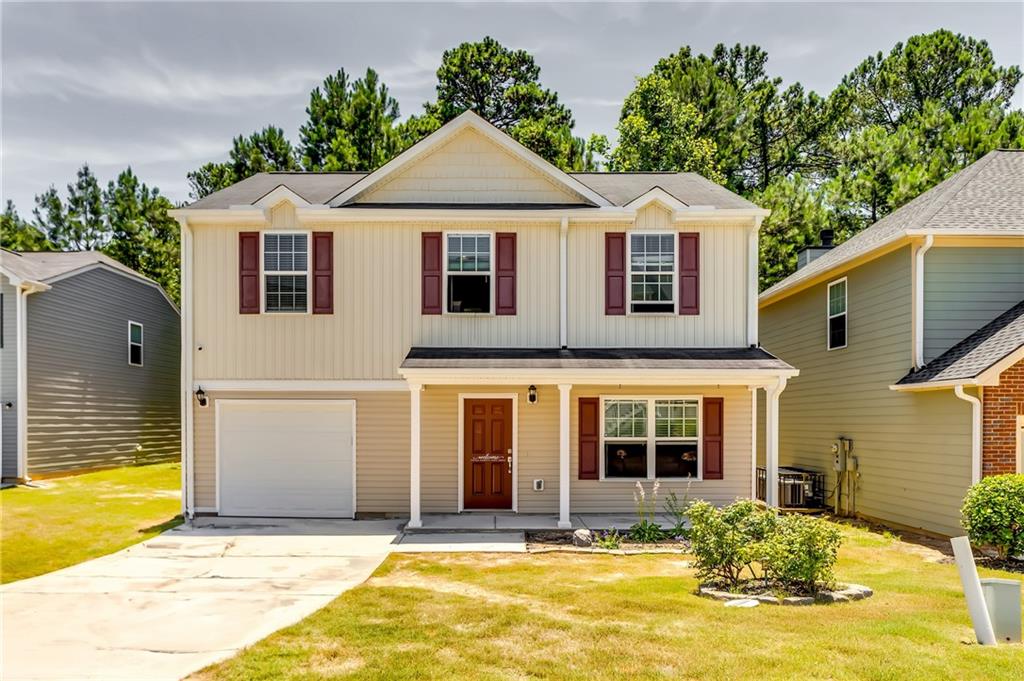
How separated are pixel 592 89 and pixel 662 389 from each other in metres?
17.2

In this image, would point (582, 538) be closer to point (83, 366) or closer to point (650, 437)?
point (650, 437)

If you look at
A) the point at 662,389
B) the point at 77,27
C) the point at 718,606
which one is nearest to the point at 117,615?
the point at 718,606

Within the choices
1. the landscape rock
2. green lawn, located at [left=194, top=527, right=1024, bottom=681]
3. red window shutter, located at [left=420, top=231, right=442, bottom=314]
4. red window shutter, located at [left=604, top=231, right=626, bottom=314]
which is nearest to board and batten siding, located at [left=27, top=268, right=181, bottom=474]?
red window shutter, located at [left=420, top=231, right=442, bottom=314]

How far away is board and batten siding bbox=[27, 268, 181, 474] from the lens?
16750mm

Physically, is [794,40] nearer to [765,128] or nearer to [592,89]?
[592,89]

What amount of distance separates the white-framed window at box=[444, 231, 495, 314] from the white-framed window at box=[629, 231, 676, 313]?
102 inches

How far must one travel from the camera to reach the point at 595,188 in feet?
48.7

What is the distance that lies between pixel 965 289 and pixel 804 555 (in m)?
7.19

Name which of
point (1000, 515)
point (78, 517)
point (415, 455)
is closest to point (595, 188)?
point (415, 455)

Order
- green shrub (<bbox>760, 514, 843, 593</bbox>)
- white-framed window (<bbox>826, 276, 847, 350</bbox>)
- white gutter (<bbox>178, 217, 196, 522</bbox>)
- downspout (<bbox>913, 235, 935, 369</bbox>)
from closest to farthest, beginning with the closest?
green shrub (<bbox>760, 514, 843, 593</bbox>)
downspout (<bbox>913, 235, 935, 369</bbox>)
white gutter (<bbox>178, 217, 196, 522</bbox>)
white-framed window (<bbox>826, 276, 847, 350</bbox>)

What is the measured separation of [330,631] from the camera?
21.3 ft

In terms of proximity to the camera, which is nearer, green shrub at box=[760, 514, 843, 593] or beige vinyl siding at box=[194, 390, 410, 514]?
green shrub at box=[760, 514, 843, 593]

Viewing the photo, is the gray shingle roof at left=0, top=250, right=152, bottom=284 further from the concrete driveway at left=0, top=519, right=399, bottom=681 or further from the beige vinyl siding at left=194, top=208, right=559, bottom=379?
the concrete driveway at left=0, top=519, right=399, bottom=681

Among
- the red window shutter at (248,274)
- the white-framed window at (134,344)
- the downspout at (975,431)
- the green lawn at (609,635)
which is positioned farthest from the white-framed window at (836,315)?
the white-framed window at (134,344)
